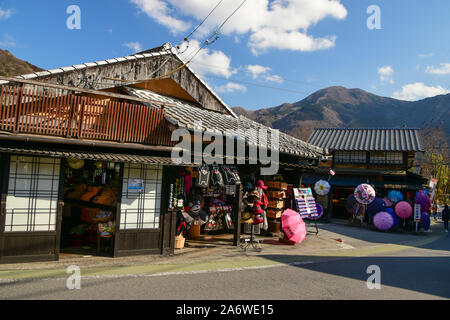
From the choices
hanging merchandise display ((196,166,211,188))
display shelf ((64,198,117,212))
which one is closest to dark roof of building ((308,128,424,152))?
hanging merchandise display ((196,166,211,188))

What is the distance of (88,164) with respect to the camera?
11.8 meters

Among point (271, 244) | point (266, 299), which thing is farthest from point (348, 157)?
point (266, 299)

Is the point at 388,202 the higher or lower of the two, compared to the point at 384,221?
higher

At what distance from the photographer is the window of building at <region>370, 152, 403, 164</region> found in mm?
25619

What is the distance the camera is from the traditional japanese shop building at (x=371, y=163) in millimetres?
25188

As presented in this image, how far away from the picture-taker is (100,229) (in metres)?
9.54

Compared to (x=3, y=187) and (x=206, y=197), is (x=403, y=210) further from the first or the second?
(x=3, y=187)

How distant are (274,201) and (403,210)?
12742mm

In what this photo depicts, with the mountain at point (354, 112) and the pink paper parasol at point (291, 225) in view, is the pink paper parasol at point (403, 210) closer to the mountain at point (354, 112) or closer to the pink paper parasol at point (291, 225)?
the pink paper parasol at point (291, 225)

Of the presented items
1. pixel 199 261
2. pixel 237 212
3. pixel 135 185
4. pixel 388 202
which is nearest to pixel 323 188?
pixel 388 202

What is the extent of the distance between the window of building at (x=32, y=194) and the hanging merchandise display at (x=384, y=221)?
19837mm

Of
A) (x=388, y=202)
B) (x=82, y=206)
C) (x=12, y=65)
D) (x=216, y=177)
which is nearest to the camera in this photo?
(x=216, y=177)
